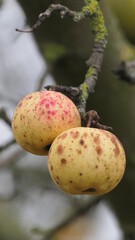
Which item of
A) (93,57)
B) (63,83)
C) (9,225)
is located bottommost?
(9,225)

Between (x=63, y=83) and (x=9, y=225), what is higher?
(x=63, y=83)

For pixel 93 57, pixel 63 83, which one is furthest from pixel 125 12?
pixel 93 57

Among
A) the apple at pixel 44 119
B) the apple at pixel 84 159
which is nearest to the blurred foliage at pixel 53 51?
the apple at pixel 44 119

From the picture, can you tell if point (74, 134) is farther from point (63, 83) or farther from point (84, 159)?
point (63, 83)

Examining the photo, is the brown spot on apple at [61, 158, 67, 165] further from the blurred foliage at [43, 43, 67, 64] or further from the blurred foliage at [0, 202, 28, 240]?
the blurred foliage at [0, 202, 28, 240]

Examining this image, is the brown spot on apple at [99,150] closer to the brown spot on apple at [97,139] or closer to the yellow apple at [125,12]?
the brown spot on apple at [97,139]

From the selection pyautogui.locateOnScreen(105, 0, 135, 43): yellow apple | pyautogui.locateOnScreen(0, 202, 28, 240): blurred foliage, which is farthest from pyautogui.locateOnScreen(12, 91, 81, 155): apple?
pyautogui.locateOnScreen(0, 202, 28, 240): blurred foliage

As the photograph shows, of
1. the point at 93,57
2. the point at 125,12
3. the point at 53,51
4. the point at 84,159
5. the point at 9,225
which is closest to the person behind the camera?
the point at 84,159
